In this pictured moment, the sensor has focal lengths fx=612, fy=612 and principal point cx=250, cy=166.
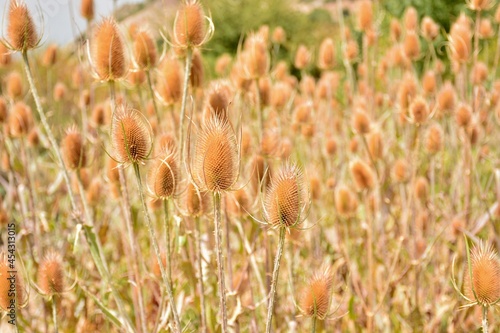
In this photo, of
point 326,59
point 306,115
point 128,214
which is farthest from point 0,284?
point 326,59

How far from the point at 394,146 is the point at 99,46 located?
272 cm

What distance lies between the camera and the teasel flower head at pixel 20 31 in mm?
1523

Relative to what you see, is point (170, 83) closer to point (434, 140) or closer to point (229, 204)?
point (229, 204)

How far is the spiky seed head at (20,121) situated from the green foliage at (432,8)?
13.1 feet

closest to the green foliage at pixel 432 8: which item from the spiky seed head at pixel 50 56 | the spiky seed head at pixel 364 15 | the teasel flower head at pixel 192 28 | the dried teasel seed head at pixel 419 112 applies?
the spiky seed head at pixel 364 15

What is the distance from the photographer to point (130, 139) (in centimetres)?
127

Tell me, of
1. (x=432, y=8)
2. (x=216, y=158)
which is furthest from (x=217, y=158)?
(x=432, y=8)

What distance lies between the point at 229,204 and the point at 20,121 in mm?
901

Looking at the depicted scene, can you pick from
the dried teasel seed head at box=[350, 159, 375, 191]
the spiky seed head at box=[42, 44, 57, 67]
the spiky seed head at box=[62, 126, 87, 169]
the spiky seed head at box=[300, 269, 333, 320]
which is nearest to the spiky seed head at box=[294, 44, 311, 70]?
the dried teasel seed head at box=[350, 159, 375, 191]

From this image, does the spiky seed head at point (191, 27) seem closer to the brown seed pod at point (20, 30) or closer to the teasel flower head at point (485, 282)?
the brown seed pod at point (20, 30)

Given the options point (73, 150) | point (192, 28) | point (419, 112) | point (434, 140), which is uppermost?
point (192, 28)

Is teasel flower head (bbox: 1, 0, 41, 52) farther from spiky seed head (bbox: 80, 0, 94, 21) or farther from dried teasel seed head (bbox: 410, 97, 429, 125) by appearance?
dried teasel seed head (bbox: 410, 97, 429, 125)

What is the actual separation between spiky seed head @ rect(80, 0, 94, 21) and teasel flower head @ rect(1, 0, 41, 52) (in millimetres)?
926

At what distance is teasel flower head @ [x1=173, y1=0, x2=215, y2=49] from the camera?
1.60 metres
